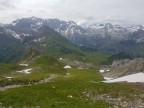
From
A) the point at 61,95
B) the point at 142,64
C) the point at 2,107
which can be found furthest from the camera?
the point at 142,64

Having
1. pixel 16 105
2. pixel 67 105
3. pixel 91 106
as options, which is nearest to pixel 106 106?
pixel 91 106

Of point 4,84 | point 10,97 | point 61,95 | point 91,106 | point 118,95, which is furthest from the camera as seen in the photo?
point 4,84

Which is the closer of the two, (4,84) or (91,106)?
(91,106)

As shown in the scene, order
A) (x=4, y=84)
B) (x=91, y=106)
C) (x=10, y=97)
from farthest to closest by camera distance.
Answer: (x=4, y=84)
(x=10, y=97)
(x=91, y=106)

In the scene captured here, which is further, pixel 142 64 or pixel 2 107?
pixel 142 64

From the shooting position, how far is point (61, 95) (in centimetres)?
5825

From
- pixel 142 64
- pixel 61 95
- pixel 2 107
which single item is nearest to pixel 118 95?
pixel 61 95

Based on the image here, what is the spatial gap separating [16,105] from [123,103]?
1830 centimetres

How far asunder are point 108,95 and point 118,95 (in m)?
1.89

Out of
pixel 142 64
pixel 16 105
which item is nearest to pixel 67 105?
pixel 16 105

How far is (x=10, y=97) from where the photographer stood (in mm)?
52438

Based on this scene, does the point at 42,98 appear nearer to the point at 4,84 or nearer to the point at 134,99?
the point at 134,99

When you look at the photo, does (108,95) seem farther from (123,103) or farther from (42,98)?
(42,98)

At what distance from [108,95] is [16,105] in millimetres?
21982
